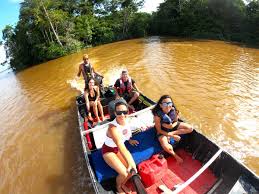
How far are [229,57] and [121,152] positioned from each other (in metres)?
12.4

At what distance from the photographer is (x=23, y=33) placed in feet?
86.8

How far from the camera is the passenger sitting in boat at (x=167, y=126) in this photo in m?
4.62

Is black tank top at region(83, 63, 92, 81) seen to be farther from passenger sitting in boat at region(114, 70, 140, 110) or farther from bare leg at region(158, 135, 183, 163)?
bare leg at region(158, 135, 183, 163)

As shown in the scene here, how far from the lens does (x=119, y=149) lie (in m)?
3.79

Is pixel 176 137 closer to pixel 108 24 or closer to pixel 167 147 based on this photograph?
pixel 167 147

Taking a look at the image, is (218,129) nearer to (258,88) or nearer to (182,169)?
(182,169)

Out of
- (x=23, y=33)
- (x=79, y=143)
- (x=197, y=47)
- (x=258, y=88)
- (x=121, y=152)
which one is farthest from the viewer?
(x=23, y=33)

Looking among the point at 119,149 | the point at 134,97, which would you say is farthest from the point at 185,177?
the point at 134,97

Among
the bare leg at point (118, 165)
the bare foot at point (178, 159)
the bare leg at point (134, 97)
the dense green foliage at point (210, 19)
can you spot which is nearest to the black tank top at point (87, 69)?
the bare leg at point (134, 97)

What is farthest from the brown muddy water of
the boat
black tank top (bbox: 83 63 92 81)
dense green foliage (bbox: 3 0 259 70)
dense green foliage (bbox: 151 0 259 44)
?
dense green foliage (bbox: 3 0 259 70)

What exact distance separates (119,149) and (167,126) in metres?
1.22

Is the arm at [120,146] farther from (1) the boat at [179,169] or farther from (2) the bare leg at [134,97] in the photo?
(2) the bare leg at [134,97]

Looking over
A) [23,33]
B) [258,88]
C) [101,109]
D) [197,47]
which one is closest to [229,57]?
[197,47]

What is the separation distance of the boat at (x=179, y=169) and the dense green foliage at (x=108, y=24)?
17.3 metres
